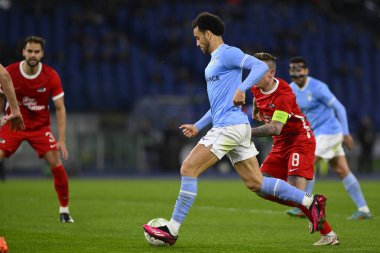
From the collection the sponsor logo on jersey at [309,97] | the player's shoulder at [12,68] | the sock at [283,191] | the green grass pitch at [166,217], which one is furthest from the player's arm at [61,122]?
the sponsor logo on jersey at [309,97]

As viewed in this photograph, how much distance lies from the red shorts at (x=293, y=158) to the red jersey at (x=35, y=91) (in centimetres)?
312

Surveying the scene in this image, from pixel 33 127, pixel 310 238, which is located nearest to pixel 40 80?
pixel 33 127

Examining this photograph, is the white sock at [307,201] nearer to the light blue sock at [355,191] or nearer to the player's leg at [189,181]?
the player's leg at [189,181]

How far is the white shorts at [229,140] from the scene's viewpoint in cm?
902

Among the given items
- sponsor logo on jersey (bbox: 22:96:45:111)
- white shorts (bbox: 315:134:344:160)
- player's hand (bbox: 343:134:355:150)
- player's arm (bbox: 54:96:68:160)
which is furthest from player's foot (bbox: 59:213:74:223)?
player's hand (bbox: 343:134:355:150)

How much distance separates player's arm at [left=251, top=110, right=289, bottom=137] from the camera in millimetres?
9359

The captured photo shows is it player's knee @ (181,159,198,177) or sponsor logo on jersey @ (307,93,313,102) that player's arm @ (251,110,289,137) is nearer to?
player's knee @ (181,159,198,177)

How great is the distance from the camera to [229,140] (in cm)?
903

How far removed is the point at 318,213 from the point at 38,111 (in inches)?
184

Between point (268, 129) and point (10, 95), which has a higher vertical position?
point (10, 95)

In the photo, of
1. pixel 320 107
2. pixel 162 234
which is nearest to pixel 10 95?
pixel 162 234

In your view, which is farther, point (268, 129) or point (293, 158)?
point (293, 158)

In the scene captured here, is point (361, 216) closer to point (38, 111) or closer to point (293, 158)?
point (293, 158)

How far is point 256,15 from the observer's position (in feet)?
123
